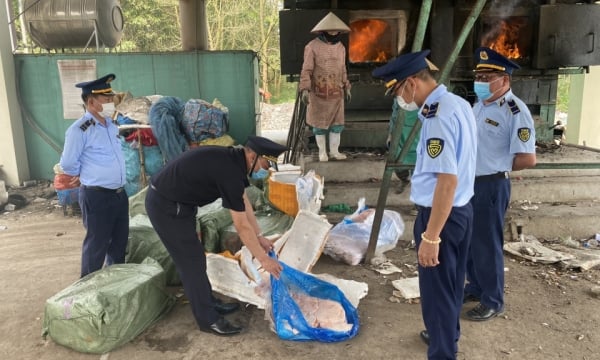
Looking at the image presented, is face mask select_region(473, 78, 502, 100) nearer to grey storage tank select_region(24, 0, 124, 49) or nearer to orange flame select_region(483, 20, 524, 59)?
orange flame select_region(483, 20, 524, 59)

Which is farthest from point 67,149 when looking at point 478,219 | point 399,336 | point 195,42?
point 195,42

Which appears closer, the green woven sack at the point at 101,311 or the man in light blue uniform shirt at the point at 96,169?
the green woven sack at the point at 101,311

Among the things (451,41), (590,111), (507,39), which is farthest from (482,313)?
(590,111)

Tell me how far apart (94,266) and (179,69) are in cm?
478

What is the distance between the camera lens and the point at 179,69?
26.0 ft

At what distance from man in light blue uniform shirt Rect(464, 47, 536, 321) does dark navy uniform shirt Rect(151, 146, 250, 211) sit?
1791 mm

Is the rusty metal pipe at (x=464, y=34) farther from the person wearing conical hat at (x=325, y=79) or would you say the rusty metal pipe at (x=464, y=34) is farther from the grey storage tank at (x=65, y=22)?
the grey storage tank at (x=65, y=22)

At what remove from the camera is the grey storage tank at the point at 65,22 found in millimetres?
Answer: 7758

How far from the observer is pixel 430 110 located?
2.61 metres

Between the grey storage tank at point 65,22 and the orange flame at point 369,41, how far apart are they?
4284 millimetres

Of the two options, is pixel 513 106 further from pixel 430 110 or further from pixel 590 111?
pixel 590 111

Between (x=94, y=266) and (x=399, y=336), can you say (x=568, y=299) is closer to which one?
(x=399, y=336)

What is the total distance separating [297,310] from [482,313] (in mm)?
1464

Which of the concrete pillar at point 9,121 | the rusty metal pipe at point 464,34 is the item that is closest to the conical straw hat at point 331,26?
the rusty metal pipe at point 464,34
